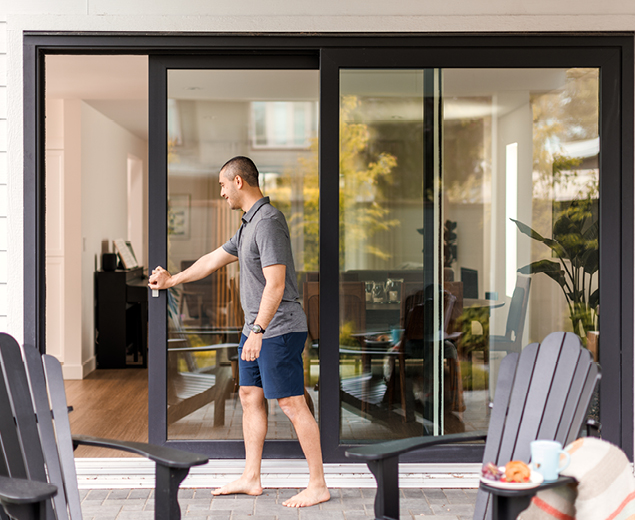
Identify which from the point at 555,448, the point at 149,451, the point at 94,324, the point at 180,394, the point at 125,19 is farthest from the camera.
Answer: the point at 94,324

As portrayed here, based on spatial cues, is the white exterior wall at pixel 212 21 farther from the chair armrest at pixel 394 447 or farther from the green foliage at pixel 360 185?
the chair armrest at pixel 394 447

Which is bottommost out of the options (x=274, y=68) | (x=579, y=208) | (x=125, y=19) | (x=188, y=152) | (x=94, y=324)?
(x=94, y=324)

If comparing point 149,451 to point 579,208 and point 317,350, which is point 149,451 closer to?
point 317,350

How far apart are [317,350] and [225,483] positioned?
0.81m

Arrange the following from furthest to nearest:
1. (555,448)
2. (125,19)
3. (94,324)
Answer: (94,324) → (125,19) → (555,448)

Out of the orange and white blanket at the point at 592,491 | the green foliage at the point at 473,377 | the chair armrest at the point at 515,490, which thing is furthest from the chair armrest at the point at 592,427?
the green foliage at the point at 473,377

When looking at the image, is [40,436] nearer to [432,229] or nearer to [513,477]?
[513,477]

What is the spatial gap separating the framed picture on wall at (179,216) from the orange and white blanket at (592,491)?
2202mm

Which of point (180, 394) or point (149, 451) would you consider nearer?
point (149, 451)

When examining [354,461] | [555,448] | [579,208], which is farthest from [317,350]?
[555,448]

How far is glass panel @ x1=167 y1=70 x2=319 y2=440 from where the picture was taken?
3.23m

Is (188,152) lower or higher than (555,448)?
higher

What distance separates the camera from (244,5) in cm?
301

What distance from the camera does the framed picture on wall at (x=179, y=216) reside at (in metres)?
3.23
